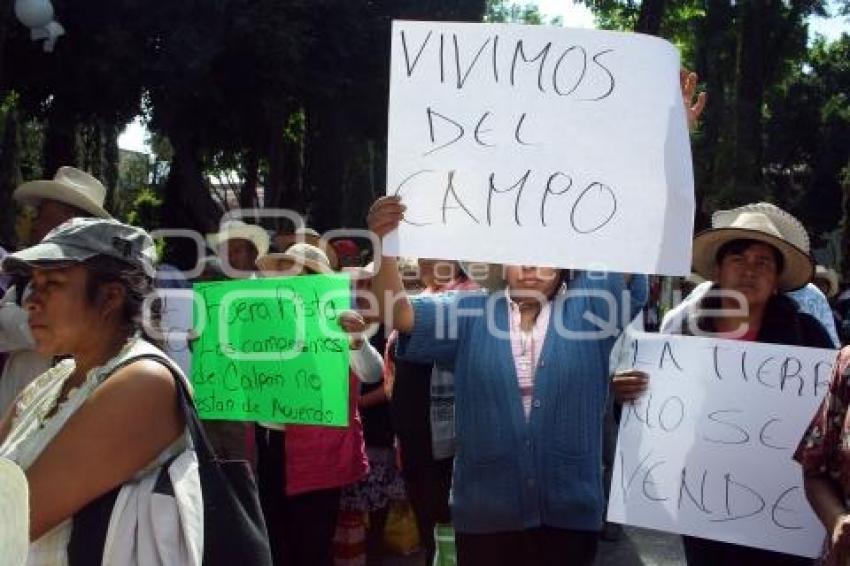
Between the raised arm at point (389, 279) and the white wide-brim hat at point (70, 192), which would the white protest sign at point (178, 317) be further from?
the raised arm at point (389, 279)

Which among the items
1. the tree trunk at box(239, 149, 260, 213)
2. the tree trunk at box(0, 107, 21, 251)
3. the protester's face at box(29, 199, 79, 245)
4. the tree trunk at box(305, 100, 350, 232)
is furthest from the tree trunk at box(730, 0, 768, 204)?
the protester's face at box(29, 199, 79, 245)

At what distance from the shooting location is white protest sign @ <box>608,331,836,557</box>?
2635mm

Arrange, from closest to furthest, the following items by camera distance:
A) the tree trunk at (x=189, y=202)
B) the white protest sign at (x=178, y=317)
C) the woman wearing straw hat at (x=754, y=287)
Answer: the woman wearing straw hat at (x=754, y=287) < the white protest sign at (x=178, y=317) < the tree trunk at (x=189, y=202)

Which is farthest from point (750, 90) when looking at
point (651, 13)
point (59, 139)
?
point (59, 139)

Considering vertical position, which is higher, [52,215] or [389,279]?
[52,215]

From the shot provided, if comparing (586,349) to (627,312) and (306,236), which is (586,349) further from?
(306,236)

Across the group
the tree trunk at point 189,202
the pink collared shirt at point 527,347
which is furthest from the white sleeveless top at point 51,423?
the tree trunk at point 189,202

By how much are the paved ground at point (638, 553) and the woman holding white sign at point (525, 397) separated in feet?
8.33

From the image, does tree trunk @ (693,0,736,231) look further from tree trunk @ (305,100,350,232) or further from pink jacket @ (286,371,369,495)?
pink jacket @ (286,371,369,495)

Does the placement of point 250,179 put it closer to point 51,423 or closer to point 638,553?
point 638,553

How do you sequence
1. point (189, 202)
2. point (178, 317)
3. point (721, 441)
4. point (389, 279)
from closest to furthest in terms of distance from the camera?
1. point (721, 441)
2. point (389, 279)
3. point (178, 317)
4. point (189, 202)

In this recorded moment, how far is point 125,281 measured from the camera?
7.57ft

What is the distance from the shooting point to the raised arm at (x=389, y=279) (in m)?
2.69

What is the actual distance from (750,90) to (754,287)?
900 inches
